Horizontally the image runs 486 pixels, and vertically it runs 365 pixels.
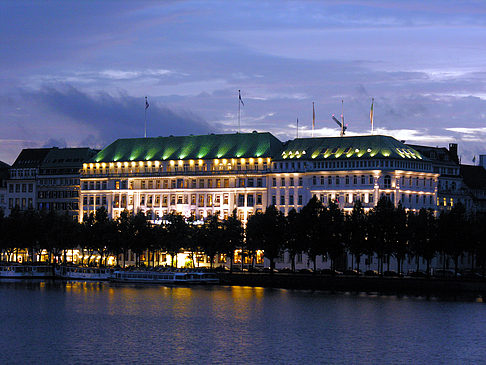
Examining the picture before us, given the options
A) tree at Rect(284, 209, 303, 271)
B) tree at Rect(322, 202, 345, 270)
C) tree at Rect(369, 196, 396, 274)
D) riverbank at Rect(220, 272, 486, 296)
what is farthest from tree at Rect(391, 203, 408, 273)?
tree at Rect(284, 209, 303, 271)

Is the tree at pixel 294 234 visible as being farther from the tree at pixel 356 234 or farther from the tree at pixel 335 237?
the tree at pixel 356 234

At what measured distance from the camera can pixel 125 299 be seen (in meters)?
165

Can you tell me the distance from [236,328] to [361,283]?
54991 millimetres

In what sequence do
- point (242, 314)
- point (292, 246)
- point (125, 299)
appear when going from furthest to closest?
point (292, 246) < point (125, 299) < point (242, 314)

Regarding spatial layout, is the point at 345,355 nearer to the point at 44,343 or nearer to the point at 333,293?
the point at 44,343

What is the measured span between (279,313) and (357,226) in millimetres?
48102

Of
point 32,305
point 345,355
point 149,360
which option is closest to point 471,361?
point 345,355

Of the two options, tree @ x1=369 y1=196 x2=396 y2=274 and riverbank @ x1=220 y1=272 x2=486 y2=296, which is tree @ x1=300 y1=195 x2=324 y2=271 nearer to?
riverbank @ x1=220 y1=272 x2=486 y2=296

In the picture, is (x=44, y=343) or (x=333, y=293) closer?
(x=44, y=343)

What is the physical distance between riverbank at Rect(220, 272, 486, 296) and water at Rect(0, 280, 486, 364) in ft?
21.5

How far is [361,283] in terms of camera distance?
180375 mm

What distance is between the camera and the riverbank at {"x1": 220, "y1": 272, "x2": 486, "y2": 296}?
170625 mm

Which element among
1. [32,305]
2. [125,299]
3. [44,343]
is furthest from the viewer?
[125,299]

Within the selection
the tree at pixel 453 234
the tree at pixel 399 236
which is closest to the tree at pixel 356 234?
the tree at pixel 399 236
